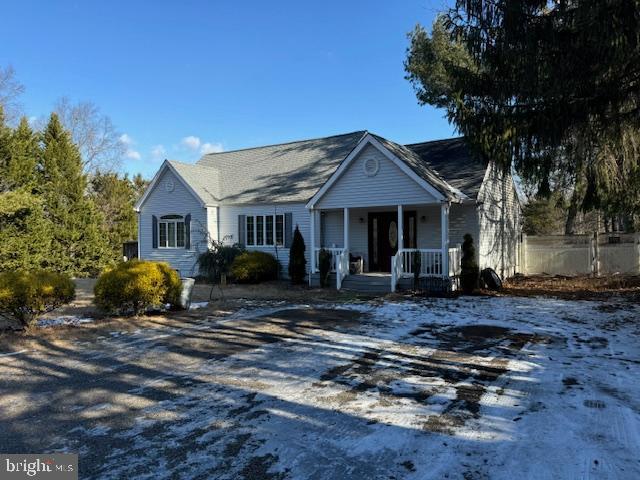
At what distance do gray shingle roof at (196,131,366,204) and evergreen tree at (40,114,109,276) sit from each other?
20.1ft

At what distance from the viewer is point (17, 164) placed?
1814 cm

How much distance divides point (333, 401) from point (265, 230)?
Result: 46.9ft

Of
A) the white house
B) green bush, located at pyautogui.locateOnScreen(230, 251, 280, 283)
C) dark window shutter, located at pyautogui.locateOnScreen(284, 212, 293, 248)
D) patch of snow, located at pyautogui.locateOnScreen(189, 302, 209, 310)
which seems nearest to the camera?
patch of snow, located at pyautogui.locateOnScreen(189, 302, 209, 310)

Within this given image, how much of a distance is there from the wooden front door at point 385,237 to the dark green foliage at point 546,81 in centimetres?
540

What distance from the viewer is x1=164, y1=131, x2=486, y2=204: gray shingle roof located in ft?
55.4

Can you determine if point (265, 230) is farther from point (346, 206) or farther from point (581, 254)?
point (581, 254)

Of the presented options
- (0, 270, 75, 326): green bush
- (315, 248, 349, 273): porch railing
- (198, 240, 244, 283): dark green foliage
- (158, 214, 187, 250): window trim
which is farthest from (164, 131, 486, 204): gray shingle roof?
(0, 270, 75, 326): green bush

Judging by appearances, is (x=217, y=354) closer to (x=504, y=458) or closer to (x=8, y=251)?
(x=504, y=458)

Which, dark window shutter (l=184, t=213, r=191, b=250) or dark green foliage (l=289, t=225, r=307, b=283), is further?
dark window shutter (l=184, t=213, r=191, b=250)

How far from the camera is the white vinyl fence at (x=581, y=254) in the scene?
16828mm

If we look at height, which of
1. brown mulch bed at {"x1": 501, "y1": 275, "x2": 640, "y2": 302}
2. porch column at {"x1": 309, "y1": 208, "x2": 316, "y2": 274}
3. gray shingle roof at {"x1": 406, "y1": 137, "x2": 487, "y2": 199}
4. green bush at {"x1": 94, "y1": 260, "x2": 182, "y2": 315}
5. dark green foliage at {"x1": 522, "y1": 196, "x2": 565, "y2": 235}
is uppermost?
gray shingle roof at {"x1": 406, "y1": 137, "x2": 487, "y2": 199}

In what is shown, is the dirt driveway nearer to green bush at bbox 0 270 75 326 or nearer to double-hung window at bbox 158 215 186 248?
green bush at bbox 0 270 75 326

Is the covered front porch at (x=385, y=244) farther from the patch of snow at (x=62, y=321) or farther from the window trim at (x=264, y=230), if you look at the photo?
the patch of snow at (x=62, y=321)

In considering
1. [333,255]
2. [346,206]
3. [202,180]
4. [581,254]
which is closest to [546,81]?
[346,206]
